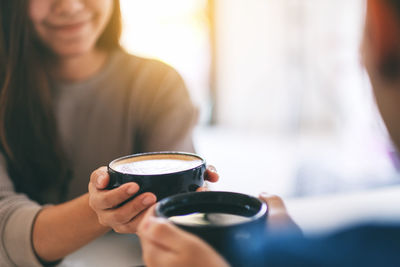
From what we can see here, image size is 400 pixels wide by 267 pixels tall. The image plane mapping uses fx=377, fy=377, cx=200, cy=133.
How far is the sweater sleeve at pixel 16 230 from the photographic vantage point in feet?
2.05

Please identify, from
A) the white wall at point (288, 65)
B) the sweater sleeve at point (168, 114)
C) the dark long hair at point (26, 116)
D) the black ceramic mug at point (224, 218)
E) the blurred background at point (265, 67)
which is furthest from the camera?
the white wall at point (288, 65)

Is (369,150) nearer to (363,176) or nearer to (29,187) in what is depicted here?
(363,176)

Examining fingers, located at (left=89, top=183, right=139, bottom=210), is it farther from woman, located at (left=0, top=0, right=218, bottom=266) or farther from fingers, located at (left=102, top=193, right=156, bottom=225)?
woman, located at (left=0, top=0, right=218, bottom=266)

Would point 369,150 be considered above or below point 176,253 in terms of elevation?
below

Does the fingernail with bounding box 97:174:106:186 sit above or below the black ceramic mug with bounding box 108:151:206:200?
below

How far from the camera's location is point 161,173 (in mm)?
465

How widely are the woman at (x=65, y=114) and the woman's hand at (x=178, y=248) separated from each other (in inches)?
12.6

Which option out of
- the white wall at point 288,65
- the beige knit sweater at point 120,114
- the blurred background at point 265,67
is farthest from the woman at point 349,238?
the white wall at point 288,65

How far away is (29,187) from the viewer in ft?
2.85

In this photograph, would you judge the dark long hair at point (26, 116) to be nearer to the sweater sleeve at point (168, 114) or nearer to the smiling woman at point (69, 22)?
the smiling woman at point (69, 22)

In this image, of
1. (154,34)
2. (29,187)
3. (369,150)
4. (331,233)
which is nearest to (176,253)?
(331,233)

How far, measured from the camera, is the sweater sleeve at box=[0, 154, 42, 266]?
2.05ft

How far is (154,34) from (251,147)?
1367 millimetres

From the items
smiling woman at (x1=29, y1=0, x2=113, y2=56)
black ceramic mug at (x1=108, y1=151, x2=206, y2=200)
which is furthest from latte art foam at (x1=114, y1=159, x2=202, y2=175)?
smiling woman at (x1=29, y1=0, x2=113, y2=56)
